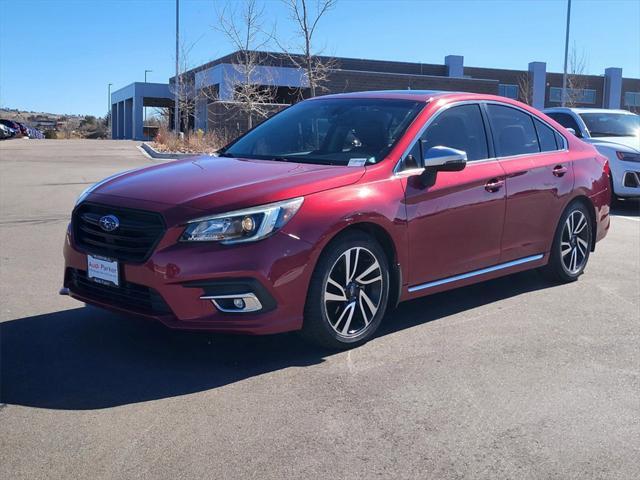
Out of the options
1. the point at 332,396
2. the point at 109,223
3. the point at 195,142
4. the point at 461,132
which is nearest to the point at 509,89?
the point at 195,142

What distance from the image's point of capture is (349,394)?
405 cm

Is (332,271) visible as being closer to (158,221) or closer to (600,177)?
(158,221)

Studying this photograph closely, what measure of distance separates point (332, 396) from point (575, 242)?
380 centimetres

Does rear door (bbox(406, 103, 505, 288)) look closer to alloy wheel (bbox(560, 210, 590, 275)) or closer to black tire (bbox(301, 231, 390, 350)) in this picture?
black tire (bbox(301, 231, 390, 350))

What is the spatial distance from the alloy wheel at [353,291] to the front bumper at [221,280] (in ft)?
0.99

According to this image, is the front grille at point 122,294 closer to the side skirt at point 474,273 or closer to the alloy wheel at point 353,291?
the alloy wheel at point 353,291

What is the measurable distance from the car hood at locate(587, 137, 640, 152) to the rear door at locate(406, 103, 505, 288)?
24.3 feet

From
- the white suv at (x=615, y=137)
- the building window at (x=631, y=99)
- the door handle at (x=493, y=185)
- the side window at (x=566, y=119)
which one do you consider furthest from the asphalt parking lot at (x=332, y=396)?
the building window at (x=631, y=99)

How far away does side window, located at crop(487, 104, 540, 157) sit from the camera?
238 inches

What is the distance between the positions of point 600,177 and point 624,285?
1.08m

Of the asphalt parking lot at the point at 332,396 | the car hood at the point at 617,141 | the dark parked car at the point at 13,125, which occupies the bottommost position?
the asphalt parking lot at the point at 332,396

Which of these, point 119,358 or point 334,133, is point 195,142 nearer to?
point 334,133

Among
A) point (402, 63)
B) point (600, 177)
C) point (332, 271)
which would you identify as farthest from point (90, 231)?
point (402, 63)

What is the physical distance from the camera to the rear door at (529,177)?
5.96m
